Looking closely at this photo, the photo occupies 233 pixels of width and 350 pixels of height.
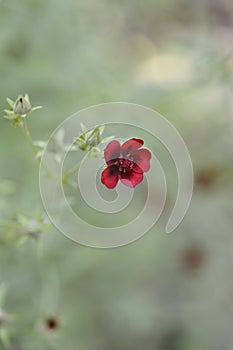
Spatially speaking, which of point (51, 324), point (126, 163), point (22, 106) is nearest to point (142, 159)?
point (126, 163)

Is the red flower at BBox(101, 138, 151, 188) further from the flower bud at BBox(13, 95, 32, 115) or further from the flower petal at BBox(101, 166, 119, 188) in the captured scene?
the flower bud at BBox(13, 95, 32, 115)

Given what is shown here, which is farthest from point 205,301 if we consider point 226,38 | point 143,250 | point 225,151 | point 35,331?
point 226,38

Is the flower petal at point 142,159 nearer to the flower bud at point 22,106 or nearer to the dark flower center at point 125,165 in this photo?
the dark flower center at point 125,165

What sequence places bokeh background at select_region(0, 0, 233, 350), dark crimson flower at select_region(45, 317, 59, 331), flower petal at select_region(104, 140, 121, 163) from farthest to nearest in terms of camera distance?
1. bokeh background at select_region(0, 0, 233, 350)
2. dark crimson flower at select_region(45, 317, 59, 331)
3. flower petal at select_region(104, 140, 121, 163)

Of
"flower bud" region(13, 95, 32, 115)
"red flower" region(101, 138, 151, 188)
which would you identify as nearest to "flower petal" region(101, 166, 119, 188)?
"red flower" region(101, 138, 151, 188)

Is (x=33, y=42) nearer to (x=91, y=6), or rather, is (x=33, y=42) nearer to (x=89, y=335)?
(x=91, y=6)

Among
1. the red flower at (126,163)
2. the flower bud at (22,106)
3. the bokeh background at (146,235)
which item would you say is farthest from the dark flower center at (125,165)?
the bokeh background at (146,235)

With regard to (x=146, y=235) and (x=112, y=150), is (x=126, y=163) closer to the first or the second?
(x=112, y=150)
